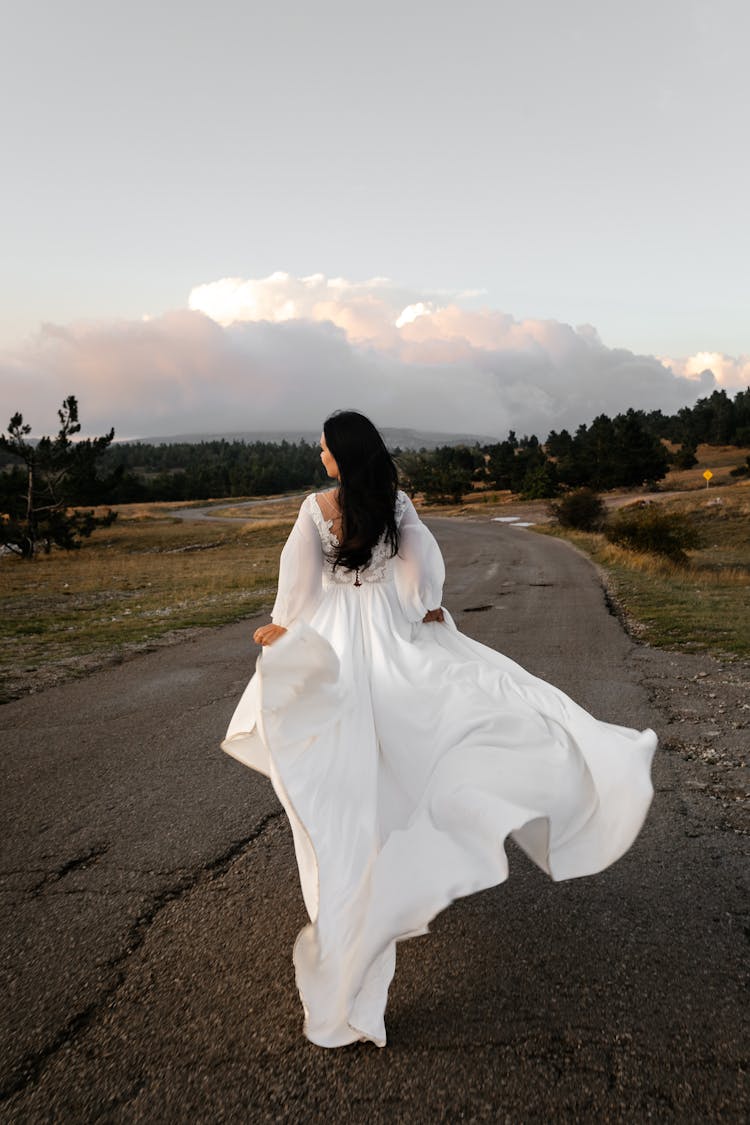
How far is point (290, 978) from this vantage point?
279 centimetres

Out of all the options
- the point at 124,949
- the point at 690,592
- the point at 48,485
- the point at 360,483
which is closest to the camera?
the point at 124,949

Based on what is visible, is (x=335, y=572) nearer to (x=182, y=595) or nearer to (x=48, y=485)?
(x=182, y=595)

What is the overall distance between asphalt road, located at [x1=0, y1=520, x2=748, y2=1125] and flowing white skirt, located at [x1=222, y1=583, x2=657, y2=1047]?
272 mm

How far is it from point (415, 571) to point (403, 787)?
1015mm

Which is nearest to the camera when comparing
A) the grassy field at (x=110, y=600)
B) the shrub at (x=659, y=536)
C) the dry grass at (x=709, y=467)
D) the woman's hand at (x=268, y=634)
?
the woman's hand at (x=268, y=634)

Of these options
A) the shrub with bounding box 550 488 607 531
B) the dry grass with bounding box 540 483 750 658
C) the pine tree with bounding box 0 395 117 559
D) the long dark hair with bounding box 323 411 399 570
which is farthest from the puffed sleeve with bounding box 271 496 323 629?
the shrub with bounding box 550 488 607 531

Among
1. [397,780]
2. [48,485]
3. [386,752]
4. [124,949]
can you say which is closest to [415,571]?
[386,752]

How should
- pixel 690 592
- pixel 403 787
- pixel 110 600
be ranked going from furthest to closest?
1. pixel 110 600
2. pixel 690 592
3. pixel 403 787

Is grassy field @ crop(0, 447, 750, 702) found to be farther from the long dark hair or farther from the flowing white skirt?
the flowing white skirt

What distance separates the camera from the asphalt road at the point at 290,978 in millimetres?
2176

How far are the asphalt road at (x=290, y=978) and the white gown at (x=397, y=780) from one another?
275 millimetres

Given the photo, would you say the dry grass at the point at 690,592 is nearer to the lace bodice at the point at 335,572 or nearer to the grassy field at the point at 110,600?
the lace bodice at the point at 335,572

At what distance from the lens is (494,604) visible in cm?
1447

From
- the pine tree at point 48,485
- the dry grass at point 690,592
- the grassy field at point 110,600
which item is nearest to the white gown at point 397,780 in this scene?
the grassy field at point 110,600
